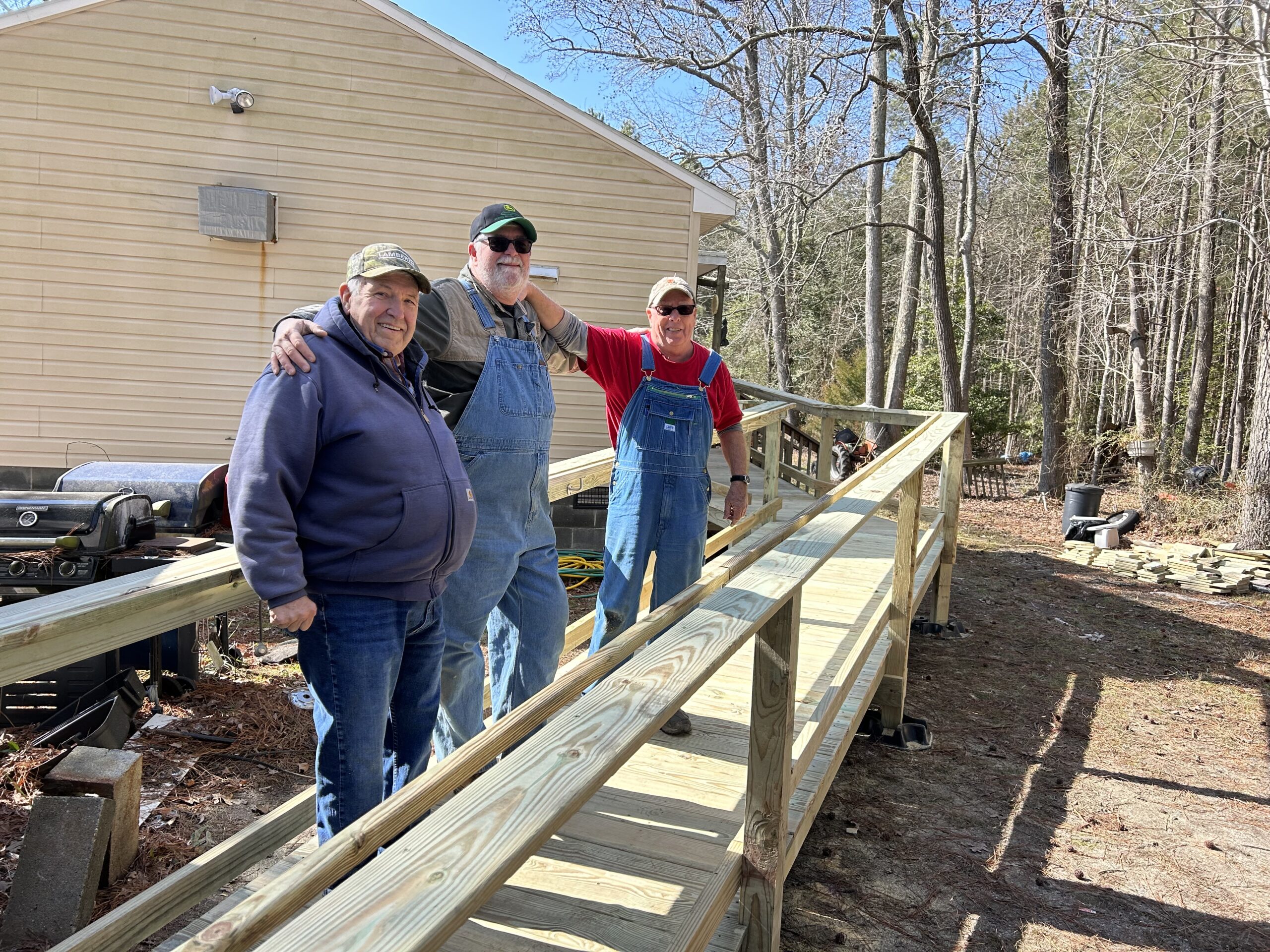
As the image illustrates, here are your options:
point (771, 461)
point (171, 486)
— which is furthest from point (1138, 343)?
→ point (171, 486)

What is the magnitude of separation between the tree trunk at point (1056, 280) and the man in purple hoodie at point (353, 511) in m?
13.6

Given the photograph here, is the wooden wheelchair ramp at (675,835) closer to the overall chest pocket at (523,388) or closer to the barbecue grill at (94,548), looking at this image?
the overall chest pocket at (523,388)

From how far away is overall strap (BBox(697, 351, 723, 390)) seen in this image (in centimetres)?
352

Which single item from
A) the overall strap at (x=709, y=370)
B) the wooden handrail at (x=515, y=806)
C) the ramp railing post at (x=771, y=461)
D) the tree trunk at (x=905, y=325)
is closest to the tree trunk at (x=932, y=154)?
the tree trunk at (x=905, y=325)

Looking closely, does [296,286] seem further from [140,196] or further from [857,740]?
[857,740]

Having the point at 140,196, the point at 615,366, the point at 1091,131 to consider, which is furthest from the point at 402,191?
the point at 1091,131

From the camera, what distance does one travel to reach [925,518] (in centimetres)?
918

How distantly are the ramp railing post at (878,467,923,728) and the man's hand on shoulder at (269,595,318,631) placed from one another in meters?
3.00

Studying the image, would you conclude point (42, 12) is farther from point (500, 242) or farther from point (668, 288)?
point (500, 242)

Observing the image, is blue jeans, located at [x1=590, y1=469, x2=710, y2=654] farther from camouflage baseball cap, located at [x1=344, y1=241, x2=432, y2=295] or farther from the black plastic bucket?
the black plastic bucket

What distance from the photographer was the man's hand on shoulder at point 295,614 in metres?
1.83

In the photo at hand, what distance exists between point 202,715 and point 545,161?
605cm

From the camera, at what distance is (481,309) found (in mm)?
2605

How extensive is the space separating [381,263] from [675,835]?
75.9 inches
